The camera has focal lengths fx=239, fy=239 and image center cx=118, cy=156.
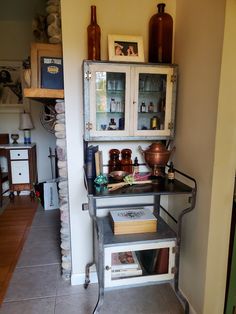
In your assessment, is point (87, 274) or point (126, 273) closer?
point (126, 273)

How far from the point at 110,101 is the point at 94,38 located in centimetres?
39

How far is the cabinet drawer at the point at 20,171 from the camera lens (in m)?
3.50

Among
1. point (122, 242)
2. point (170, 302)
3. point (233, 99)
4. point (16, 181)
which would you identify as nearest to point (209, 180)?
point (233, 99)

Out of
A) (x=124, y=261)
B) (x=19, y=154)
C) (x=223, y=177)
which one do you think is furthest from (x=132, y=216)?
(x=19, y=154)

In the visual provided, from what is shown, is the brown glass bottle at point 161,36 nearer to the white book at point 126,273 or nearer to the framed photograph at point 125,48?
→ the framed photograph at point 125,48

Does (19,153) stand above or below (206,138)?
below

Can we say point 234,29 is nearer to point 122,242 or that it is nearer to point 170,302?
point 122,242

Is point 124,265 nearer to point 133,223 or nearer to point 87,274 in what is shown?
point 133,223

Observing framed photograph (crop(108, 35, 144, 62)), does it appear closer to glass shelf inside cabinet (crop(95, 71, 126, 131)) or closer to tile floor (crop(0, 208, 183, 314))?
glass shelf inside cabinet (crop(95, 71, 126, 131))

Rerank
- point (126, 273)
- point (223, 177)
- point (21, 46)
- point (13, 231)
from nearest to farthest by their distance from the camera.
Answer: point (223, 177) → point (126, 273) → point (13, 231) → point (21, 46)

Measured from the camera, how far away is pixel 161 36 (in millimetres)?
1540

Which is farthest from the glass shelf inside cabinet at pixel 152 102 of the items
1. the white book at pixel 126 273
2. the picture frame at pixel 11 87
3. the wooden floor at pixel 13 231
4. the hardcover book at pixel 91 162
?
the picture frame at pixel 11 87

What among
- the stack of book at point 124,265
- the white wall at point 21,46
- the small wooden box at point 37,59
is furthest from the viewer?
the white wall at point 21,46

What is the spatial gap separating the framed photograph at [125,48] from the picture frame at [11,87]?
2.62 meters
